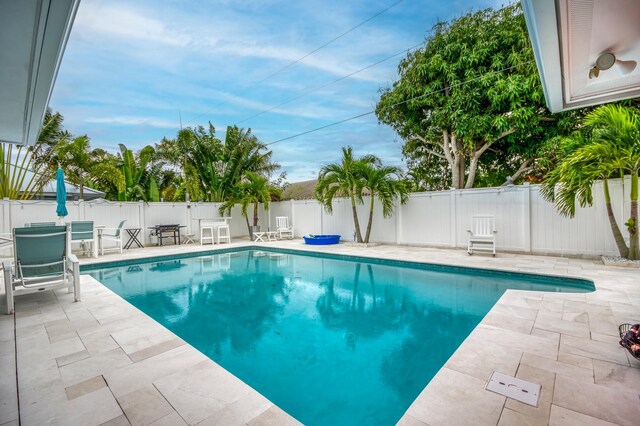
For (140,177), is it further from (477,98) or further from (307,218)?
(477,98)

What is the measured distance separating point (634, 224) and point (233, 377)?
328 inches

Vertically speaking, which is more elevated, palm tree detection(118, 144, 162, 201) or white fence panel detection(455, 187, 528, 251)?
palm tree detection(118, 144, 162, 201)

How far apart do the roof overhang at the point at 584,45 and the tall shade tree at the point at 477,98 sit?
840 centimetres

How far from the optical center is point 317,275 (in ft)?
24.7

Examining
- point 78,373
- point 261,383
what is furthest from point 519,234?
point 78,373

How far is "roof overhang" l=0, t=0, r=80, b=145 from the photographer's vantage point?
1880 mm

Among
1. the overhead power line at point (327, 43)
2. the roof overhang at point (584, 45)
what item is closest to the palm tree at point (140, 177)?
the overhead power line at point (327, 43)

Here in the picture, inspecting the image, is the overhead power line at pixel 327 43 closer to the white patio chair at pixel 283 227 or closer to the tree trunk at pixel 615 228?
the white patio chair at pixel 283 227

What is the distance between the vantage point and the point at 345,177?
424 inches

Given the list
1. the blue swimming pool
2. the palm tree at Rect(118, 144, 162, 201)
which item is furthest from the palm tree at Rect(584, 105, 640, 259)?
the palm tree at Rect(118, 144, 162, 201)

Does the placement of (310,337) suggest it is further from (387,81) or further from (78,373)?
(387,81)

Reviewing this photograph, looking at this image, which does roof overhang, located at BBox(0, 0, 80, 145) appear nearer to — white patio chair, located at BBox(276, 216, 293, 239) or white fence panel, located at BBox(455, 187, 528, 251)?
white fence panel, located at BBox(455, 187, 528, 251)

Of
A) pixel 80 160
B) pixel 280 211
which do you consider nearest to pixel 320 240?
pixel 280 211

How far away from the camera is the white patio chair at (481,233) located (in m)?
8.40
